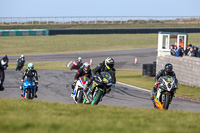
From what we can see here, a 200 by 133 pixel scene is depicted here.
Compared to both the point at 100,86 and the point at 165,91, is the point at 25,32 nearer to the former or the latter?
the point at 100,86

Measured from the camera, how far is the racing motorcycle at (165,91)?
11.2m

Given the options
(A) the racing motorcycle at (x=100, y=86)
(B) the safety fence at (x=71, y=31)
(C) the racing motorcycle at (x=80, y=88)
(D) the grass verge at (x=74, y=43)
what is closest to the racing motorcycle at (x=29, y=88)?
(C) the racing motorcycle at (x=80, y=88)

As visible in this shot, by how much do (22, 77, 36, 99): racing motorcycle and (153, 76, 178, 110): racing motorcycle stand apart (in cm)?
496

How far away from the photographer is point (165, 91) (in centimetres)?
1140

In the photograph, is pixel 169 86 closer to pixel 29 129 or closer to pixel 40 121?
pixel 40 121

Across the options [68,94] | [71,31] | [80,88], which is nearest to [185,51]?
[68,94]

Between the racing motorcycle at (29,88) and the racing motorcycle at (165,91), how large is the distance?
16.3 feet

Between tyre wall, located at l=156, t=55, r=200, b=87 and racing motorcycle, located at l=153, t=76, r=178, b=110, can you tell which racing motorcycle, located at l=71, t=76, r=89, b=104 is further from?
tyre wall, located at l=156, t=55, r=200, b=87

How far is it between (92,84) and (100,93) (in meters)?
0.38

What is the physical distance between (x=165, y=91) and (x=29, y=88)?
535 cm

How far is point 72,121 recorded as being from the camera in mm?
6770

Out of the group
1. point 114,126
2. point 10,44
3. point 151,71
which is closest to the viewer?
point 114,126

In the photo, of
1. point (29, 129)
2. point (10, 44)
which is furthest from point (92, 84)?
point (10, 44)

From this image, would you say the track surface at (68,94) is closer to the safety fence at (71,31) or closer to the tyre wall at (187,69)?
the tyre wall at (187,69)
